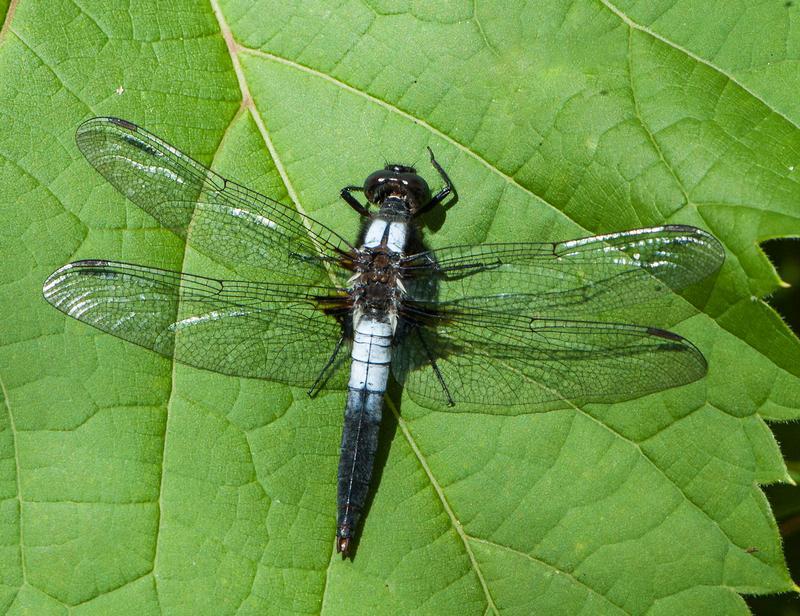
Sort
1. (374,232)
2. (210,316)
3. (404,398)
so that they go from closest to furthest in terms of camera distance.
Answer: (210,316)
(404,398)
(374,232)

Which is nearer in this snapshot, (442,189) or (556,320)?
(556,320)

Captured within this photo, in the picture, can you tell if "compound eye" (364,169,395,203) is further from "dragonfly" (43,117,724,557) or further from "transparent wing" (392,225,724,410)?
"transparent wing" (392,225,724,410)

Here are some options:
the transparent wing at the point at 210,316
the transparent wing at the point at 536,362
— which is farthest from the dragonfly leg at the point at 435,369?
the transparent wing at the point at 210,316

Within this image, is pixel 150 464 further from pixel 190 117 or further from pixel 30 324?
pixel 190 117

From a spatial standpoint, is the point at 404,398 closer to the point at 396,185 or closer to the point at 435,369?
the point at 435,369

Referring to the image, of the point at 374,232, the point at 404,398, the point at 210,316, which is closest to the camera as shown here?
the point at 210,316

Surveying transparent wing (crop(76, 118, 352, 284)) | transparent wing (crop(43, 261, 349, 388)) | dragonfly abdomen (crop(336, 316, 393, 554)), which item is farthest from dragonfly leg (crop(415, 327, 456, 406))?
transparent wing (crop(76, 118, 352, 284))

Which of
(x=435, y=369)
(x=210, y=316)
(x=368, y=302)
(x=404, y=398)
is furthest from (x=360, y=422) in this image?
(x=210, y=316)
